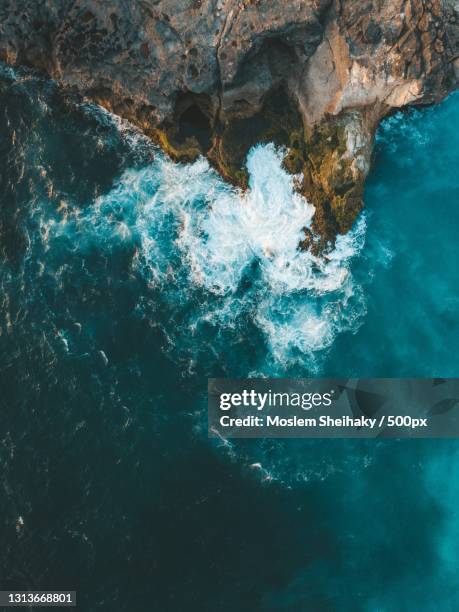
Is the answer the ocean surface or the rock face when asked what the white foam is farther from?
the rock face

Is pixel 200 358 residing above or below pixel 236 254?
below

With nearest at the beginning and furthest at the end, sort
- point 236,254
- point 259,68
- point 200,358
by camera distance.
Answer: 1. point 259,68
2. point 200,358
3. point 236,254

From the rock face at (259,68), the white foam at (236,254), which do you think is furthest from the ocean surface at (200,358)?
the rock face at (259,68)

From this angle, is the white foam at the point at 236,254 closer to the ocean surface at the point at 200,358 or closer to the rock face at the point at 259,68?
the ocean surface at the point at 200,358

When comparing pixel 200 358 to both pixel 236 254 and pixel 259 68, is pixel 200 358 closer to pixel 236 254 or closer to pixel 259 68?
pixel 236 254

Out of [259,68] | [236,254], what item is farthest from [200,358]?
[259,68]

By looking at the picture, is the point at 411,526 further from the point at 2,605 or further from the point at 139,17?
the point at 139,17

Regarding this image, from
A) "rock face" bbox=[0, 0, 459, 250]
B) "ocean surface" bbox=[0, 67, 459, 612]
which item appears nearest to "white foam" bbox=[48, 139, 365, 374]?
"ocean surface" bbox=[0, 67, 459, 612]
